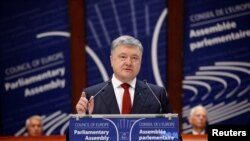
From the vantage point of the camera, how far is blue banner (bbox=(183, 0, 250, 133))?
849cm

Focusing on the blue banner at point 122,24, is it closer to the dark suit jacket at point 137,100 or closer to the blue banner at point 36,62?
the blue banner at point 36,62

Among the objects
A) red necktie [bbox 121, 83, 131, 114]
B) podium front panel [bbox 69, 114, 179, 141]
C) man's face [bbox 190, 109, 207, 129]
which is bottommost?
podium front panel [bbox 69, 114, 179, 141]

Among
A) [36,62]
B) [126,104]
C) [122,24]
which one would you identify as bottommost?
[126,104]

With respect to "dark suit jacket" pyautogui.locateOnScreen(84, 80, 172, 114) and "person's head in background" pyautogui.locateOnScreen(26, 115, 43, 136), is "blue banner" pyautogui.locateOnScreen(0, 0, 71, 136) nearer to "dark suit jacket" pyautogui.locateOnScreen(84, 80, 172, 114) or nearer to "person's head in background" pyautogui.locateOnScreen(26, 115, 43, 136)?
"person's head in background" pyautogui.locateOnScreen(26, 115, 43, 136)

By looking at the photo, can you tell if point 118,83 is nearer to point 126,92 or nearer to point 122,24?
point 126,92

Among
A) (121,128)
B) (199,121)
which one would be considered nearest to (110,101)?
(121,128)

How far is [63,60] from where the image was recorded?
8570 millimetres

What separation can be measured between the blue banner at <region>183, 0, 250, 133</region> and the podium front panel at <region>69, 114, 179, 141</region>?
5.50 m

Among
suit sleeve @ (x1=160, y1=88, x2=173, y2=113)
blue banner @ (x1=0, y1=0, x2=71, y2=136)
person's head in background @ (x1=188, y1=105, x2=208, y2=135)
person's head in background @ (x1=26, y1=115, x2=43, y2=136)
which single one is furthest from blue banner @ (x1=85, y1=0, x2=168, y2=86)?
suit sleeve @ (x1=160, y1=88, x2=173, y2=113)

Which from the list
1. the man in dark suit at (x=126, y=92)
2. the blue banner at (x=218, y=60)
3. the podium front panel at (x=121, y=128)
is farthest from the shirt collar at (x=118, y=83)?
the blue banner at (x=218, y=60)

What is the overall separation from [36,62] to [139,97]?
525 cm

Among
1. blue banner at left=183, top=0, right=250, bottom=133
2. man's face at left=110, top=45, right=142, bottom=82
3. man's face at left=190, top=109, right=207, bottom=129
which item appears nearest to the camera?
man's face at left=110, top=45, right=142, bottom=82

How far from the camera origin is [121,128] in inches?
122

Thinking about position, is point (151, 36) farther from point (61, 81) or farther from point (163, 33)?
point (61, 81)
